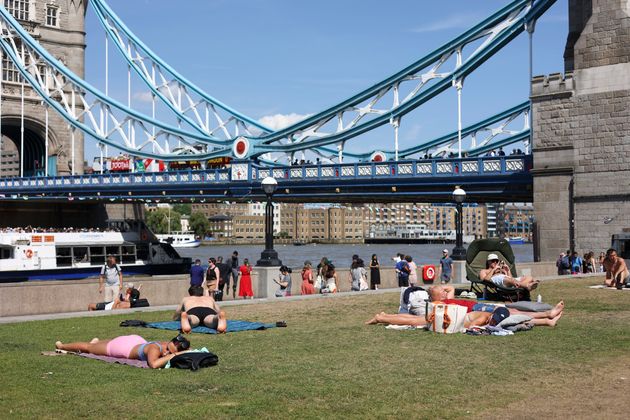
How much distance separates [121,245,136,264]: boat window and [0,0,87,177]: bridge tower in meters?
35.6

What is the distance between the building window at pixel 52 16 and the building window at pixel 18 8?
1.75 meters

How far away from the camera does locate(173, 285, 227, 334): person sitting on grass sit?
13281 mm

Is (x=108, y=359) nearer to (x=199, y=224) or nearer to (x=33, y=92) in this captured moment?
(x=33, y=92)

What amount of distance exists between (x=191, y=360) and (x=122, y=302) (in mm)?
9329

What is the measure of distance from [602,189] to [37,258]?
79.0ft

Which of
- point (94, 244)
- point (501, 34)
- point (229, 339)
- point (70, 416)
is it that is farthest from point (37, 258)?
point (70, 416)

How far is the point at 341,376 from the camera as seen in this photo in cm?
980

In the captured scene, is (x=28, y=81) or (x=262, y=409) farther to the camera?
(x=28, y=81)

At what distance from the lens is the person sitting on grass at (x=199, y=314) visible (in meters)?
13.3

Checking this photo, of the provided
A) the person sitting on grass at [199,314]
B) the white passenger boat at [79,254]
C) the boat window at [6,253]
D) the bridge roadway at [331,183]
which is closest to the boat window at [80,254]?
the white passenger boat at [79,254]

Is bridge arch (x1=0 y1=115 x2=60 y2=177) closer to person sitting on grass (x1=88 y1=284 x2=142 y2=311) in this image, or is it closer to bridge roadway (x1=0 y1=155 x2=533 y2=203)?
bridge roadway (x1=0 y1=155 x2=533 y2=203)

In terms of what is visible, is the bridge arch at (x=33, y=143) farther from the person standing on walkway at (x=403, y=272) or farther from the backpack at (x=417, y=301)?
the backpack at (x=417, y=301)

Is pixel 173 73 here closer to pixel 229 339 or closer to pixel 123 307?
pixel 123 307

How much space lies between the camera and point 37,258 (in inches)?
1635
